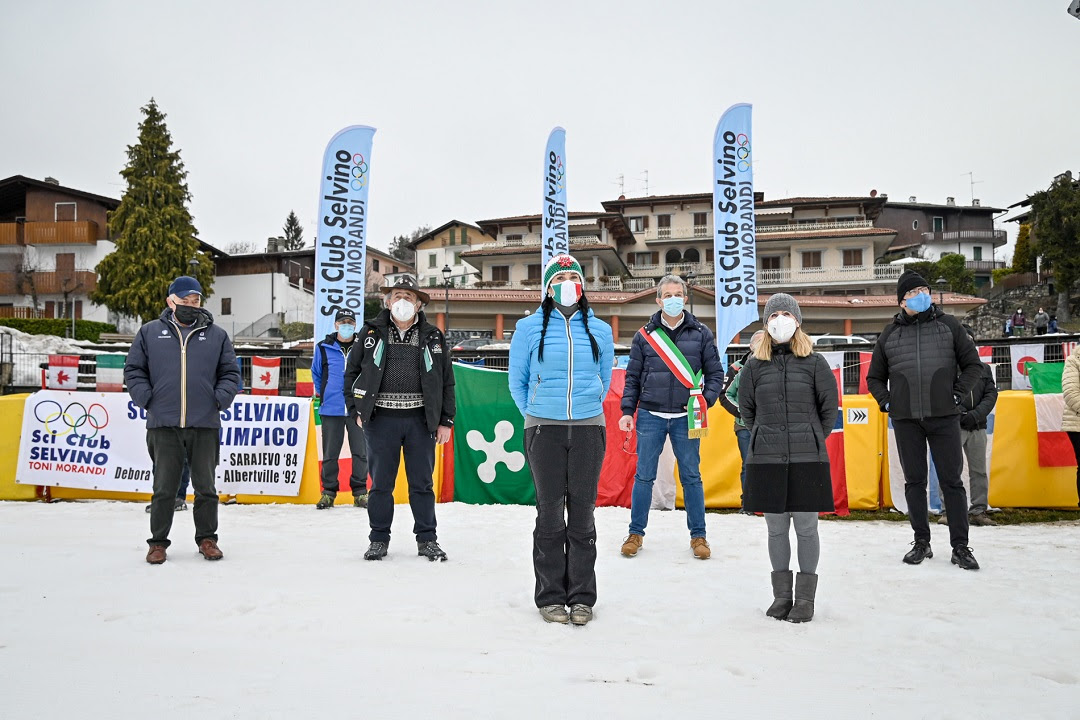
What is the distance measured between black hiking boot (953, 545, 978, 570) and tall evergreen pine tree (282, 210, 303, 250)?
103500 millimetres

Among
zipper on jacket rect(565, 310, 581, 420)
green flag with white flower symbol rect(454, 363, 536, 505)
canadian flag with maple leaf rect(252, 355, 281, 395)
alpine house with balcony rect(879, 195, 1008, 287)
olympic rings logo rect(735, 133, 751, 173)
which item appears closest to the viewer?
zipper on jacket rect(565, 310, 581, 420)

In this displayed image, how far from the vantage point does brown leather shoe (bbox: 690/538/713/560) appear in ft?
19.2

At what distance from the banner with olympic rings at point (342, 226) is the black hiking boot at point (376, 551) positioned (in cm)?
557

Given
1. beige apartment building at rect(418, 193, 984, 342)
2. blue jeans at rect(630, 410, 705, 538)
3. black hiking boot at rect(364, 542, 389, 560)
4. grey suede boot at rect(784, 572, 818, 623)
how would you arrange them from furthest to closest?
1. beige apartment building at rect(418, 193, 984, 342)
2. blue jeans at rect(630, 410, 705, 538)
3. black hiking boot at rect(364, 542, 389, 560)
4. grey suede boot at rect(784, 572, 818, 623)

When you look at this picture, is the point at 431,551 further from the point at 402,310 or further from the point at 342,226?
the point at 342,226

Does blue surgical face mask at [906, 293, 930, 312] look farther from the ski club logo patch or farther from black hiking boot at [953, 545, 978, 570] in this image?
the ski club logo patch

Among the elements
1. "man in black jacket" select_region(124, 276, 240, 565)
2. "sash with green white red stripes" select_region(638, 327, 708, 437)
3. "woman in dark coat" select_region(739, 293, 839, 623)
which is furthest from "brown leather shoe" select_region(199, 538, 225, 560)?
"woman in dark coat" select_region(739, 293, 839, 623)

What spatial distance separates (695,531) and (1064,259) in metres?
53.6

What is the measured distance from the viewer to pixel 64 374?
1716 centimetres

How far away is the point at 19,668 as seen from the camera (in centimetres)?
331

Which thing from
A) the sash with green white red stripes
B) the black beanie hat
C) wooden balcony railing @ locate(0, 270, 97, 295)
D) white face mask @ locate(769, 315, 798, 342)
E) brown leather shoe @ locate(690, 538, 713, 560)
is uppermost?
wooden balcony railing @ locate(0, 270, 97, 295)

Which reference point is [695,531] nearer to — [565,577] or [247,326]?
[565,577]

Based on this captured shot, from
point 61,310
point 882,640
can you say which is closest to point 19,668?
point 882,640

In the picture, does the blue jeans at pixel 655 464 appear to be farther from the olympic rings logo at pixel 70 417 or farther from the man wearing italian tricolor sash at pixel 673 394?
the olympic rings logo at pixel 70 417
